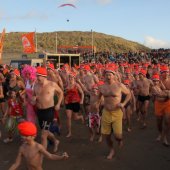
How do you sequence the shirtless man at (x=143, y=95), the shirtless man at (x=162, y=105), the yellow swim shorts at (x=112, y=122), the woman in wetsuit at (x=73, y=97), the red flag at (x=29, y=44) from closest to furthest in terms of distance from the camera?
the yellow swim shorts at (x=112, y=122) < the shirtless man at (x=162, y=105) < the woman in wetsuit at (x=73, y=97) < the shirtless man at (x=143, y=95) < the red flag at (x=29, y=44)

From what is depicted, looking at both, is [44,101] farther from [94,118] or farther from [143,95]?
[143,95]

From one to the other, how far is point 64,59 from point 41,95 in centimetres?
1599

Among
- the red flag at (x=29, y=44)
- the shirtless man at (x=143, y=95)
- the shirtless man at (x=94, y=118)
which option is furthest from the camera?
the red flag at (x=29, y=44)

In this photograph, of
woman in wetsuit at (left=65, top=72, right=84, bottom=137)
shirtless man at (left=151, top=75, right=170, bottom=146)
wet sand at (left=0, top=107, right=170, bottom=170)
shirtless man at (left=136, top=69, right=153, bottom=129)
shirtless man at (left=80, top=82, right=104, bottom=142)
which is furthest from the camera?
shirtless man at (left=136, top=69, right=153, bottom=129)

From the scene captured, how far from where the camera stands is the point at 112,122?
22.6ft

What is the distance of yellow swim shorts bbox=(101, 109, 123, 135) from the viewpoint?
684 centimetres

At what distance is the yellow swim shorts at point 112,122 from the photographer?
6.84 meters

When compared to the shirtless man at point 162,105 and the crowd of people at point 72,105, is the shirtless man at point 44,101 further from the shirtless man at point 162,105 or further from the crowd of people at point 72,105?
the shirtless man at point 162,105

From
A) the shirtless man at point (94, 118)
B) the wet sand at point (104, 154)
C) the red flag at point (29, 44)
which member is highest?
the red flag at point (29, 44)

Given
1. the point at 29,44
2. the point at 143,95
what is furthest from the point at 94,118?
the point at 29,44

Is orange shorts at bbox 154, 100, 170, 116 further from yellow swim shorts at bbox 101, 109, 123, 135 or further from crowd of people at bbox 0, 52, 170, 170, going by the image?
yellow swim shorts at bbox 101, 109, 123, 135

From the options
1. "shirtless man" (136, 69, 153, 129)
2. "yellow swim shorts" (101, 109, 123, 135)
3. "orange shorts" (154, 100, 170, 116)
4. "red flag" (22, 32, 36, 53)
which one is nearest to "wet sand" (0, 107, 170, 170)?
Answer: "yellow swim shorts" (101, 109, 123, 135)

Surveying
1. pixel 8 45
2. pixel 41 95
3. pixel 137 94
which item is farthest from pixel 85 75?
pixel 8 45

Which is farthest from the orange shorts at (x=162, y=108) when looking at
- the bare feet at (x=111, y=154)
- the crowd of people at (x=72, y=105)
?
the bare feet at (x=111, y=154)
